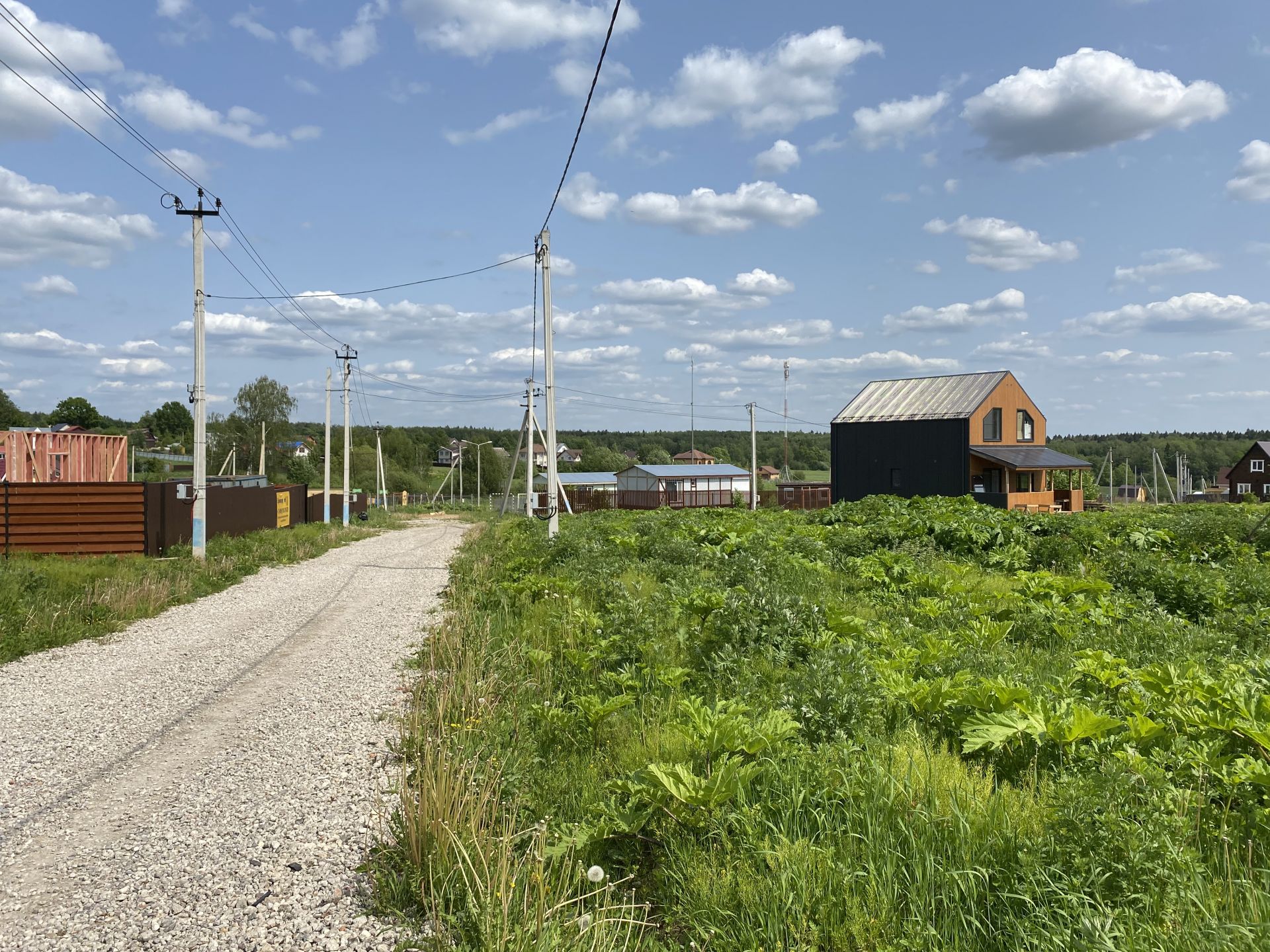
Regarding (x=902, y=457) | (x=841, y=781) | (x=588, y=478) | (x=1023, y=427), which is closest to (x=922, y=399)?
(x=902, y=457)

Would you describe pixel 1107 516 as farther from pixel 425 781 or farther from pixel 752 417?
pixel 752 417

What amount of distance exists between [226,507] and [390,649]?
1611 cm

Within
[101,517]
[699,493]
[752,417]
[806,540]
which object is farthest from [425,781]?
[699,493]

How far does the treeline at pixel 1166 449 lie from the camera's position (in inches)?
4820

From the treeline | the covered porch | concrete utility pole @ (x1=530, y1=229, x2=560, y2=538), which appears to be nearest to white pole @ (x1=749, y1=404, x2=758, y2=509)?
the covered porch

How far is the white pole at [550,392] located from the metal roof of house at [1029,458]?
2500cm

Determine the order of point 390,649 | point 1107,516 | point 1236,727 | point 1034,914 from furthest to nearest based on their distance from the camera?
point 1107,516 < point 390,649 < point 1236,727 < point 1034,914

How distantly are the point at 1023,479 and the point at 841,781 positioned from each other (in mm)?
40685

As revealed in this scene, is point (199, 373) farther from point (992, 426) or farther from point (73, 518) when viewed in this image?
point (992, 426)

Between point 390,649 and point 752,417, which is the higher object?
point 752,417

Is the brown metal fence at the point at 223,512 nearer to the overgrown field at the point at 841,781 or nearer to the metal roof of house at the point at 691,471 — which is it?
the overgrown field at the point at 841,781

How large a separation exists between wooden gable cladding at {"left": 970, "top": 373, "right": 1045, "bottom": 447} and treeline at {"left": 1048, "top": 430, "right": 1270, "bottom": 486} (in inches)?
2761

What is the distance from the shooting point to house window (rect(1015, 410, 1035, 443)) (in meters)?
42.9

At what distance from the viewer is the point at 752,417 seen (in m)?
50.5
